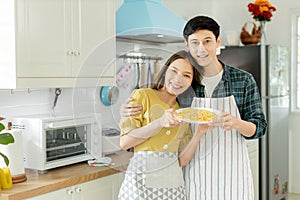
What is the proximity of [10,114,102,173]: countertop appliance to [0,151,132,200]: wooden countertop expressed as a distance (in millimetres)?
47

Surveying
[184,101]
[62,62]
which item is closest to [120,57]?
[184,101]

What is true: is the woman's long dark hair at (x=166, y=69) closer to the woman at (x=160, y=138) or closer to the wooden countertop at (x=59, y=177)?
the woman at (x=160, y=138)

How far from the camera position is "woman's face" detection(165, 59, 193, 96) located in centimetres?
168

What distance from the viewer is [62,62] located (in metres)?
2.59

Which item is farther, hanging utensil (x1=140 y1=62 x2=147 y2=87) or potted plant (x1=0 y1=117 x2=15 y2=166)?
potted plant (x1=0 y1=117 x2=15 y2=166)

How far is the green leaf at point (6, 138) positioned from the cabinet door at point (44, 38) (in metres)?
0.33

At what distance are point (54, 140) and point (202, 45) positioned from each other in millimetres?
1172

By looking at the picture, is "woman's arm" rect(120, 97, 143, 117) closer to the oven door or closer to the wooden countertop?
the wooden countertop

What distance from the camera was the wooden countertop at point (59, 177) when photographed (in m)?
1.89

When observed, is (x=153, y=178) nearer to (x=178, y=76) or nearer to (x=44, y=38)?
(x=178, y=76)

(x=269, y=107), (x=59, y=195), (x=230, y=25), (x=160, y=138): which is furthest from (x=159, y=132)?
(x=230, y=25)

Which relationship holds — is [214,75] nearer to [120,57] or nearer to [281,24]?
[120,57]

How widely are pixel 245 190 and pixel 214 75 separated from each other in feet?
1.78

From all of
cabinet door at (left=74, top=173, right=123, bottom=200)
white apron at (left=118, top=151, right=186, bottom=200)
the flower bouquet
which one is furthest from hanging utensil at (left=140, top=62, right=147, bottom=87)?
the flower bouquet
